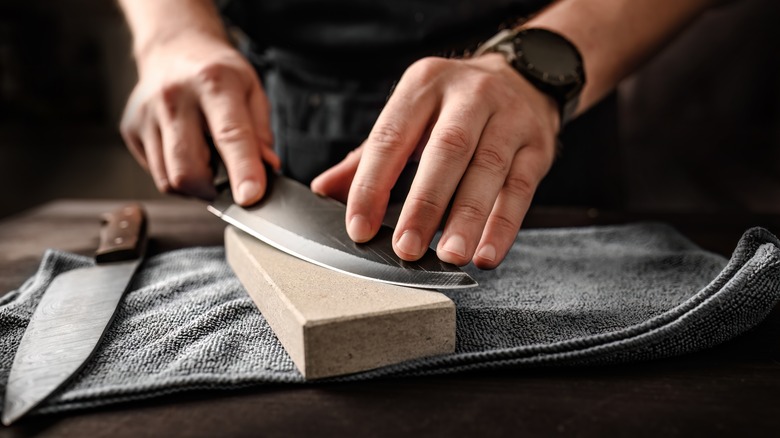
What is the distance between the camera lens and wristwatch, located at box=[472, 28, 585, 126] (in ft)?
A: 2.19

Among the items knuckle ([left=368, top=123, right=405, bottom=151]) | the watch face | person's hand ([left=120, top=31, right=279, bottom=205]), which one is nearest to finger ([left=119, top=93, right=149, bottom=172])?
person's hand ([left=120, top=31, right=279, bottom=205])

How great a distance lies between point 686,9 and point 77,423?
2.82ft

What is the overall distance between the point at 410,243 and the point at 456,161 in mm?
93

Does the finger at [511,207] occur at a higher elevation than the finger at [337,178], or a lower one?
higher

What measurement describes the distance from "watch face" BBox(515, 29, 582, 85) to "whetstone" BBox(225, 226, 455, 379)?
33cm

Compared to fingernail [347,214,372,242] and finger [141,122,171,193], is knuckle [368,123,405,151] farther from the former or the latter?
finger [141,122,171,193]

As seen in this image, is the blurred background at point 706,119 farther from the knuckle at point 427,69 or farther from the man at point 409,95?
the knuckle at point 427,69

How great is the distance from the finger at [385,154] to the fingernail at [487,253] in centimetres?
9

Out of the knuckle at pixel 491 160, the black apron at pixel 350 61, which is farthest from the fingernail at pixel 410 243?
the black apron at pixel 350 61

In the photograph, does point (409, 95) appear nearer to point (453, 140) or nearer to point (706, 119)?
point (453, 140)

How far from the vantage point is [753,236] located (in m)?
0.49

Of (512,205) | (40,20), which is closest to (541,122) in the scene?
(512,205)

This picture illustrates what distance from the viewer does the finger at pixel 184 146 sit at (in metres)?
0.74

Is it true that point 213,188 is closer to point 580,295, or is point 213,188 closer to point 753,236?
point 580,295
